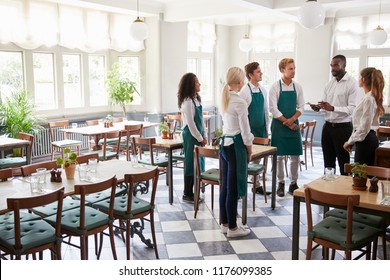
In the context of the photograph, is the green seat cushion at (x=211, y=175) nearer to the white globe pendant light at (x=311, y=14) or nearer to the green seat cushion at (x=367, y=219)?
the green seat cushion at (x=367, y=219)

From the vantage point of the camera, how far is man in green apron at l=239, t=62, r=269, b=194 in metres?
5.32

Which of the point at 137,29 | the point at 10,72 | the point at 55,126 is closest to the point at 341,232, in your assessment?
the point at 137,29

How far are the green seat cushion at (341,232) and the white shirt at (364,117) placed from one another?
1.29 m

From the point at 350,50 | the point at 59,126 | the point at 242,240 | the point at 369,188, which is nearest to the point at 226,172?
the point at 242,240

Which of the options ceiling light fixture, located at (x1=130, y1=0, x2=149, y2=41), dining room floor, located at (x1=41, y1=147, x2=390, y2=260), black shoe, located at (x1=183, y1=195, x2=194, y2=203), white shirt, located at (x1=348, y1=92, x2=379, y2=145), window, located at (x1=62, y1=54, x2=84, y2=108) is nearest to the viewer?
dining room floor, located at (x1=41, y1=147, x2=390, y2=260)

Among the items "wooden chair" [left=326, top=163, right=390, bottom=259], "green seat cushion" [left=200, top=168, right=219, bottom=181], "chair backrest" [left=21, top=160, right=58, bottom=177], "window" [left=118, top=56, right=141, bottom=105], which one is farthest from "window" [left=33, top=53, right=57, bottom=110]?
"wooden chair" [left=326, top=163, right=390, bottom=259]

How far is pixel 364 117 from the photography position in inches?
160

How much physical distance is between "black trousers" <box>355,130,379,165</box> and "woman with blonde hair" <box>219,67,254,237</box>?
1.26 meters

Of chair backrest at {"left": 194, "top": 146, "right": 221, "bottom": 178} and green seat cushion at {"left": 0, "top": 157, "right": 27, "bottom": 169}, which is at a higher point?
chair backrest at {"left": 194, "top": 146, "right": 221, "bottom": 178}

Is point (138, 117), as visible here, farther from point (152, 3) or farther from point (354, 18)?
point (354, 18)

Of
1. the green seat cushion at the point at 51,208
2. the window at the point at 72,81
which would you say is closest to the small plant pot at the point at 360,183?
the green seat cushion at the point at 51,208

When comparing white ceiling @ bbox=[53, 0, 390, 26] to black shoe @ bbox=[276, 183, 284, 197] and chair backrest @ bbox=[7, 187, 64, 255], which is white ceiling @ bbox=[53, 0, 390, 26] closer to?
black shoe @ bbox=[276, 183, 284, 197]

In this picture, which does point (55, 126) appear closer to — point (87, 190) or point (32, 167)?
point (32, 167)

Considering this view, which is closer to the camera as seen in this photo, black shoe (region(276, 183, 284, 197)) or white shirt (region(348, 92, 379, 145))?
white shirt (region(348, 92, 379, 145))
